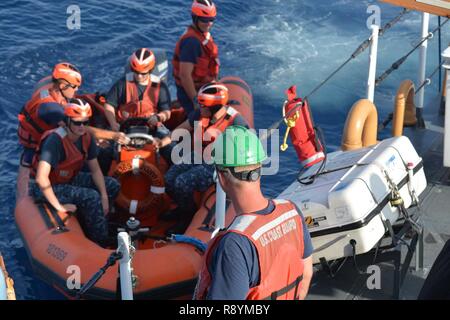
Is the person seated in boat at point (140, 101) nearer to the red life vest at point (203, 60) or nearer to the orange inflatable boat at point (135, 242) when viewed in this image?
the orange inflatable boat at point (135, 242)

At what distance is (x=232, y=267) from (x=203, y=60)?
5013 millimetres

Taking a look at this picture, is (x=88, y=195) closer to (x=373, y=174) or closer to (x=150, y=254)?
(x=150, y=254)

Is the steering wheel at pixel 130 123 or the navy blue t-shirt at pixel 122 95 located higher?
the navy blue t-shirt at pixel 122 95

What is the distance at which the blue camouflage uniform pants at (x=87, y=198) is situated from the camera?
5898mm

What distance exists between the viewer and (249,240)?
102 inches

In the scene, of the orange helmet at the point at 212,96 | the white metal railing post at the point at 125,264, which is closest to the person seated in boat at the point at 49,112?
the orange helmet at the point at 212,96

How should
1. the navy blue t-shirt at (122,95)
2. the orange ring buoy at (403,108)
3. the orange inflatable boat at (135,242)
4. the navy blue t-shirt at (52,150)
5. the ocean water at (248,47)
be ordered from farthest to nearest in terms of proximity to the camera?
the ocean water at (248,47) → the navy blue t-shirt at (122,95) → the orange ring buoy at (403,108) → the navy blue t-shirt at (52,150) → the orange inflatable boat at (135,242)

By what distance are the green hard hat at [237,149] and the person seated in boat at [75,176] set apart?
2935mm

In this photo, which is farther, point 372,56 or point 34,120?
point 34,120

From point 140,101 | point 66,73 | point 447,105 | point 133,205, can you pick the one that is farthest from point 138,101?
point 447,105

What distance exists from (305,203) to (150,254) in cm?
134

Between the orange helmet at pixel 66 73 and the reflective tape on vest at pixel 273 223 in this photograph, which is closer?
the reflective tape on vest at pixel 273 223

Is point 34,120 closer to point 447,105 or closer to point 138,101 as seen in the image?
point 138,101

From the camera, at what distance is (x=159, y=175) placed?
6.14 m
